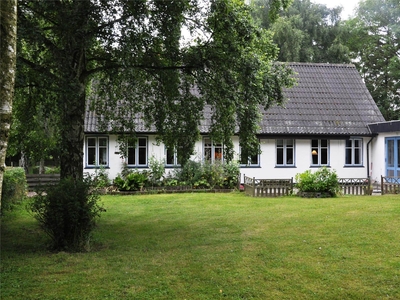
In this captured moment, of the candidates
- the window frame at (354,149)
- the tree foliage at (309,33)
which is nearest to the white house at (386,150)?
the window frame at (354,149)

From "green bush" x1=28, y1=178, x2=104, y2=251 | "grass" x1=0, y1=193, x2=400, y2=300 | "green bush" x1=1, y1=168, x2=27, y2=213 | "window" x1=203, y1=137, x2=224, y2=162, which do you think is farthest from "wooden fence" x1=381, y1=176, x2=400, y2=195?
"green bush" x1=1, y1=168, x2=27, y2=213

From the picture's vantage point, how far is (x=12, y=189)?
1491 centimetres

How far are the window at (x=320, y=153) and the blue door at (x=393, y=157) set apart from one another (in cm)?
313

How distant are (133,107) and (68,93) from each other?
4.01 meters

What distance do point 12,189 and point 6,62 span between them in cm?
1249

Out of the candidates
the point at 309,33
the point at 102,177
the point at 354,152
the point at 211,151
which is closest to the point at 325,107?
the point at 354,152

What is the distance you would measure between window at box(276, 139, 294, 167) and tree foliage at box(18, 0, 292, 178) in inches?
490

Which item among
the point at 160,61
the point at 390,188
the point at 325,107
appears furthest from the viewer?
the point at 325,107

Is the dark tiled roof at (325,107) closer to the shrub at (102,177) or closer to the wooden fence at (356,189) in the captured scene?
the wooden fence at (356,189)

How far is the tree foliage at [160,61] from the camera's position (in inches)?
348

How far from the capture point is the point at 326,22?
138 ft

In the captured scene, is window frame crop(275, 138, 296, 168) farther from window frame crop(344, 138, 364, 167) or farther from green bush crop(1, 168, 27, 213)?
green bush crop(1, 168, 27, 213)

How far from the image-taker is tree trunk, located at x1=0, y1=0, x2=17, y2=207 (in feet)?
11.7

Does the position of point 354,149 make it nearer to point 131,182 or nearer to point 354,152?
point 354,152
